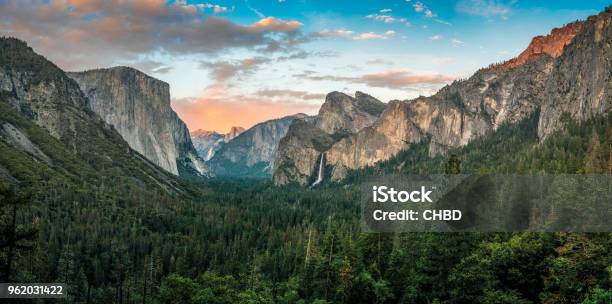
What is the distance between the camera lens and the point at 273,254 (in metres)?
122

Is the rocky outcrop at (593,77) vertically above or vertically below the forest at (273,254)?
above

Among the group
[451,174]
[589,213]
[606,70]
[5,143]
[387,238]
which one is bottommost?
[387,238]

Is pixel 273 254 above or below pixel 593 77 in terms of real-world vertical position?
below

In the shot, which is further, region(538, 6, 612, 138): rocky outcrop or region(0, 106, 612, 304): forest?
region(538, 6, 612, 138): rocky outcrop

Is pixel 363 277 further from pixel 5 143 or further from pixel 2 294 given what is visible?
pixel 5 143

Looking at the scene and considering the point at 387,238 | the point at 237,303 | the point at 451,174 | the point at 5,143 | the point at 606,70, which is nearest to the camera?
the point at 237,303

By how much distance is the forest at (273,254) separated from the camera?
132 ft

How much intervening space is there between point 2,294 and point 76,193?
170 metres

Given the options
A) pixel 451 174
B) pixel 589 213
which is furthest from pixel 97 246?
pixel 589 213

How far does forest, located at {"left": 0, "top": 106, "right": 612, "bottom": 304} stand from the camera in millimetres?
40375

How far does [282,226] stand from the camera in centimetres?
17825

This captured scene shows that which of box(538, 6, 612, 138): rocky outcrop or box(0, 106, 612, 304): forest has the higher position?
box(538, 6, 612, 138): rocky outcrop

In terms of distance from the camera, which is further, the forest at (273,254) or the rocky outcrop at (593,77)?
the rocky outcrop at (593,77)

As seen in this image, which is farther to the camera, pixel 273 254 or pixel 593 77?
pixel 593 77
